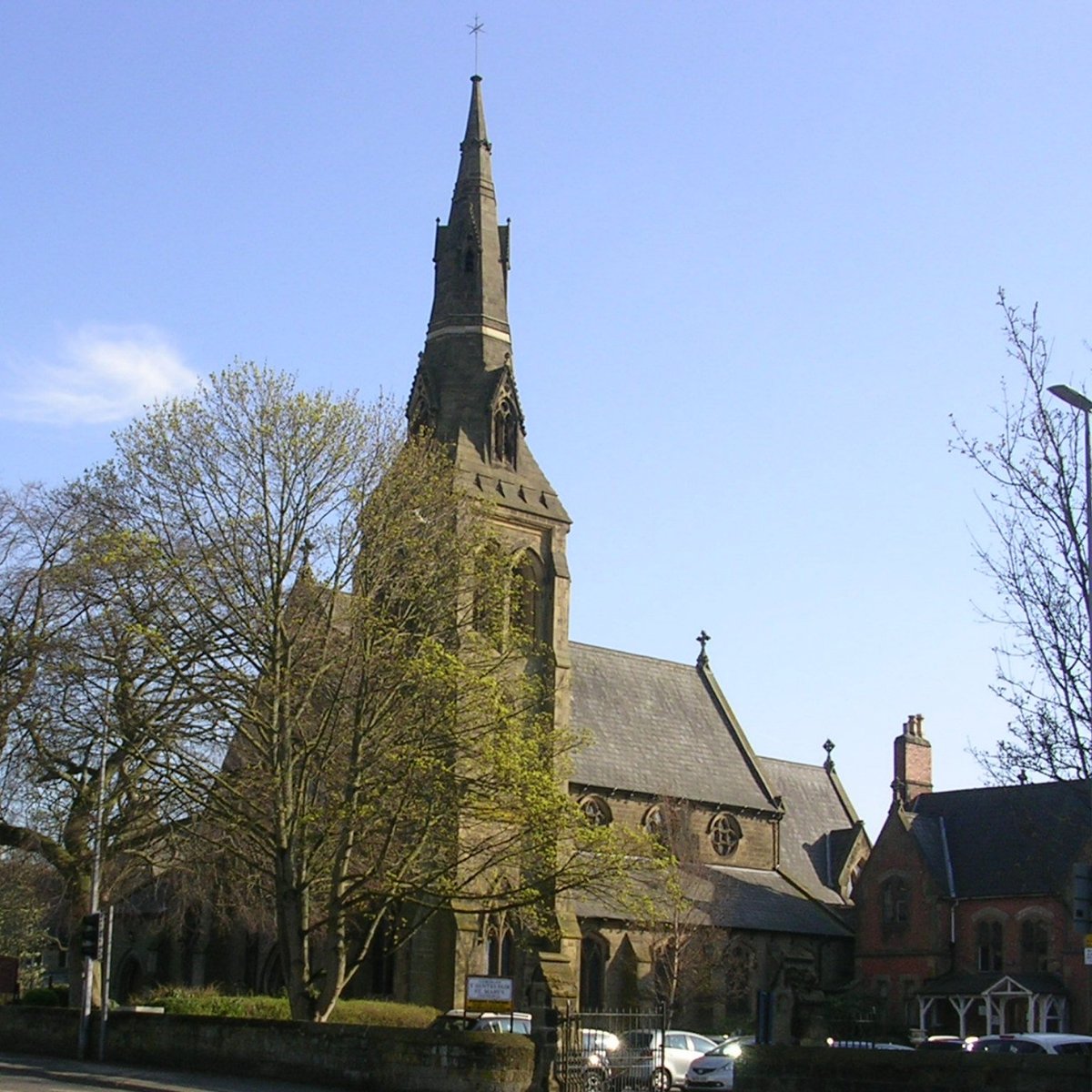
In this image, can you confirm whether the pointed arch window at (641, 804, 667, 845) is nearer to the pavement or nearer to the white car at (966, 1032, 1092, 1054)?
the white car at (966, 1032, 1092, 1054)

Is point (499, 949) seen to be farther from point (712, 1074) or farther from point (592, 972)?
point (712, 1074)

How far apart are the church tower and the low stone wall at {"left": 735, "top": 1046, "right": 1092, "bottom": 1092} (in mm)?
26832

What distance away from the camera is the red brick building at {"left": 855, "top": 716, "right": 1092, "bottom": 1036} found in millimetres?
48438

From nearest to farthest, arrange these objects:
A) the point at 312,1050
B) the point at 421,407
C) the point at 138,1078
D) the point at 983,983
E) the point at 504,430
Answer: the point at 138,1078 → the point at 312,1050 → the point at 983,983 → the point at 421,407 → the point at 504,430

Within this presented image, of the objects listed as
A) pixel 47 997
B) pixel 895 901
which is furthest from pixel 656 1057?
pixel 895 901

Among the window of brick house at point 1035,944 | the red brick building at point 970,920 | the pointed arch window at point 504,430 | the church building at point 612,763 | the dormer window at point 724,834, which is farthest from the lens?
the dormer window at point 724,834

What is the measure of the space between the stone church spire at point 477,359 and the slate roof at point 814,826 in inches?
699

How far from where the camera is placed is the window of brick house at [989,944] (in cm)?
5138

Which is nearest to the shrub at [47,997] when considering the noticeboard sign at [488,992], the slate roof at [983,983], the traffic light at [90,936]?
the traffic light at [90,936]

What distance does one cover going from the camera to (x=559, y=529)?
5372 cm

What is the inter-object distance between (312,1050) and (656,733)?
3209 cm

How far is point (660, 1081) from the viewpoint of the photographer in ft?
90.7

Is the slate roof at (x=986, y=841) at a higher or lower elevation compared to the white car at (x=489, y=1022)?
higher

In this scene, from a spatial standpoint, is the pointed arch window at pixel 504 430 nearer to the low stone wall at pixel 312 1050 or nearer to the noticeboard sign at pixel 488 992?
the low stone wall at pixel 312 1050
